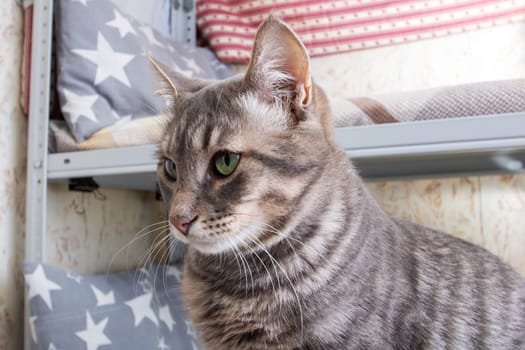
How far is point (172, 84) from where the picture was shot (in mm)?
859

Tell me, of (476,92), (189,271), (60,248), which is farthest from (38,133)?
(476,92)

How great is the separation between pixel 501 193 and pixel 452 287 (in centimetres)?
91

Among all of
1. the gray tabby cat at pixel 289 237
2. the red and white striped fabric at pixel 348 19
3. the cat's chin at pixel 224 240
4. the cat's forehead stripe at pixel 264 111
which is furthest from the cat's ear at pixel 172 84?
the red and white striped fabric at pixel 348 19

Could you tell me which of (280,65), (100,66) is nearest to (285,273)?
(280,65)

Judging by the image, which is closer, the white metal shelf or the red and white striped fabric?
the white metal shelf

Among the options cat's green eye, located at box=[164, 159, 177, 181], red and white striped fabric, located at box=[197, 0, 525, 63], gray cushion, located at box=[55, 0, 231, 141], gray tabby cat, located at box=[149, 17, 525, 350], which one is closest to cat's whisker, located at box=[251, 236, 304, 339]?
gray tabby cat, located at box=[149, 17, 525, 350]

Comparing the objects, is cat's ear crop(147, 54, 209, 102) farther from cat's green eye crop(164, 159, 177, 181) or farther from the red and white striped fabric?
the red and white striped fabric

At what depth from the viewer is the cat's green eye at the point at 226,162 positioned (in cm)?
70

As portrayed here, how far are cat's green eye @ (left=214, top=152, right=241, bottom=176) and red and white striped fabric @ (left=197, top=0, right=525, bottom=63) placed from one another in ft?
3.32

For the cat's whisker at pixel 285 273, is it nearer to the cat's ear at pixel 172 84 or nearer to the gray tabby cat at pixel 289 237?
the gray tabby cat at pixel 289 237

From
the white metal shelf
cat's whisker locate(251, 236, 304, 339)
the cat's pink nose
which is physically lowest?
cat's whisker locate(251, 236, 304, 339)

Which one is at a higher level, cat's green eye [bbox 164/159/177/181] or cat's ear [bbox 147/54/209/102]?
A: cat's ear [bbox 147/54/209/102]

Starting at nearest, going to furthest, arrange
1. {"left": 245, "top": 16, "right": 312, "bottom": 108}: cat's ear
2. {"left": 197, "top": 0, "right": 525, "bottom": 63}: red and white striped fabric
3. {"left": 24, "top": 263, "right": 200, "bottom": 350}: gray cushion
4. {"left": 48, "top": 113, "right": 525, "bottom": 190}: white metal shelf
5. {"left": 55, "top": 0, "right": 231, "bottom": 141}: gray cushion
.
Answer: {"left": 245, "top": 16, "right": 312, "bottom": 108}: cat's ear < {"left": 48, "top": 113, "right": 525, "bottom": 190}: white metal shelf < {"left": 24, "top": 263, "right": 200, "bottom": 350}: gray cushion < {"left": 55, "top": 0, "right": 231, "bottom": 141}: gray cushion < {"left": 197, "top": 0, "right": 525, "bottom": 63}: red and white striped fabric

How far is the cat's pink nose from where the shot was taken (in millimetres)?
673
